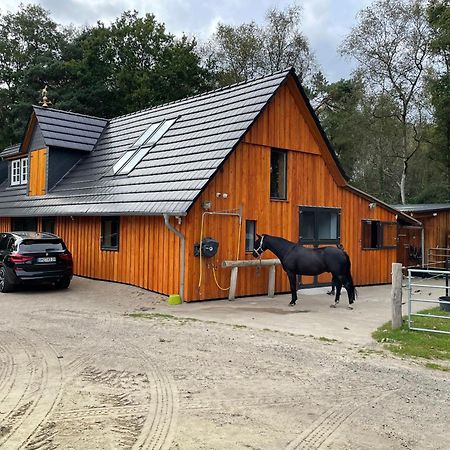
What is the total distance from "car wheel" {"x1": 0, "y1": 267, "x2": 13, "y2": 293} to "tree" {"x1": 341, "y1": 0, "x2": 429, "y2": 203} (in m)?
27.6

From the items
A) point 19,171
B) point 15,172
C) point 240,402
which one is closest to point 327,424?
point 240,402

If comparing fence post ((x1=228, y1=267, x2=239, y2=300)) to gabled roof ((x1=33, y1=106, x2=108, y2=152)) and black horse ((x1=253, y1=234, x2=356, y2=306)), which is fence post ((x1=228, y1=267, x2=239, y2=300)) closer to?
black horse ((x1=253, y1=234, x2=356, y2=306))

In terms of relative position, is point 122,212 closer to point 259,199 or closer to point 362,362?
point 259,199

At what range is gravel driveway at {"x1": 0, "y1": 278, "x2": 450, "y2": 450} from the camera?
4262mm

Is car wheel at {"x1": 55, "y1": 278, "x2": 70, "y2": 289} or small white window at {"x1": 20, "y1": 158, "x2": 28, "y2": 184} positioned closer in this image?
car wheel at {"x1": 55, "y1": 278, "x2": 70, "y2": 289}

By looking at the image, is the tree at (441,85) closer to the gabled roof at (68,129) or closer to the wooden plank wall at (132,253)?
the gabled roof at (68,129)

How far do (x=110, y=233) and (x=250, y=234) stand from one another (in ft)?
14.1

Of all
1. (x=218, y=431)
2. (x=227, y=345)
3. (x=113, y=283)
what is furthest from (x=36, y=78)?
(x=218, y=431)

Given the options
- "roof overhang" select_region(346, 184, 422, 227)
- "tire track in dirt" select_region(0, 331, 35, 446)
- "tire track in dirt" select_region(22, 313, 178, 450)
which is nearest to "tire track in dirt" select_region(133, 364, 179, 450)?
"tire track in dirt" select_region(22, 313, 178, 450)

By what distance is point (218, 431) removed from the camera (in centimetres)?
436

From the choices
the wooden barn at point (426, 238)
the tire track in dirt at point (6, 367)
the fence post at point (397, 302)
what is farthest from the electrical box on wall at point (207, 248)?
the wooden barn at point (426, 238)

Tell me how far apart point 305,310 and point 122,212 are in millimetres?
5316

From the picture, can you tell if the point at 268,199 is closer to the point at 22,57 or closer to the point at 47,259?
the point at 47,259

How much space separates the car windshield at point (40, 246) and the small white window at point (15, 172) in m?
9.81
